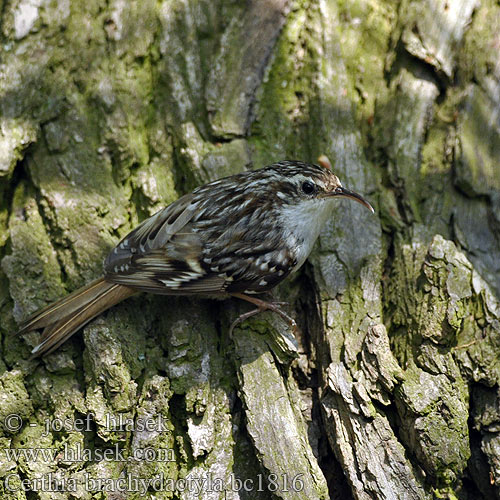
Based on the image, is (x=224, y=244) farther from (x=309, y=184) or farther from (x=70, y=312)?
(x=70, y=312)

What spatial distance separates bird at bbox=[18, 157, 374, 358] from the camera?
2705 millimetres

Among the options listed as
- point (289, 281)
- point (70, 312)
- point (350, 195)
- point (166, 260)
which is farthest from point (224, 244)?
point (70, 312)

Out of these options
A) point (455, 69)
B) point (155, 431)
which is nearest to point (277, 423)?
point (155, 431)

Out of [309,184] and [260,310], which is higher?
[309,184]

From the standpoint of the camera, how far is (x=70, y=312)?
2625mm

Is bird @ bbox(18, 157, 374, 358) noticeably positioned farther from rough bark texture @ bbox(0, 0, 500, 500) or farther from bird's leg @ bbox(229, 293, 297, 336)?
rough bark texture @ bbox(0, 0, 500, 500)

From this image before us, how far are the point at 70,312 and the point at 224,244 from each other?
2.55ft

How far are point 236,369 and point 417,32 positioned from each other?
7.07ft

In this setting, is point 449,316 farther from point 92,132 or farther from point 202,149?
point 92,132

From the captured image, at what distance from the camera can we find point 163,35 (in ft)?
10.9

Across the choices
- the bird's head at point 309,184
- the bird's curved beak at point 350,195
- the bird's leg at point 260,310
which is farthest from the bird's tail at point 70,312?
the bird's curved beak at point 350,195

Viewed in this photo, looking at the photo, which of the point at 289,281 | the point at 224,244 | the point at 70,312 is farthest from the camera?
the point at 289,281

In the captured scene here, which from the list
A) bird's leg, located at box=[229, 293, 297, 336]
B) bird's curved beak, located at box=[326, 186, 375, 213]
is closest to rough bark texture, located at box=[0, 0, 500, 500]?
bird's leg, located at box=[229, 293, 297, 336]

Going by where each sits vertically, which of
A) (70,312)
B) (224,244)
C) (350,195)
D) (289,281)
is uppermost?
(350,195)
